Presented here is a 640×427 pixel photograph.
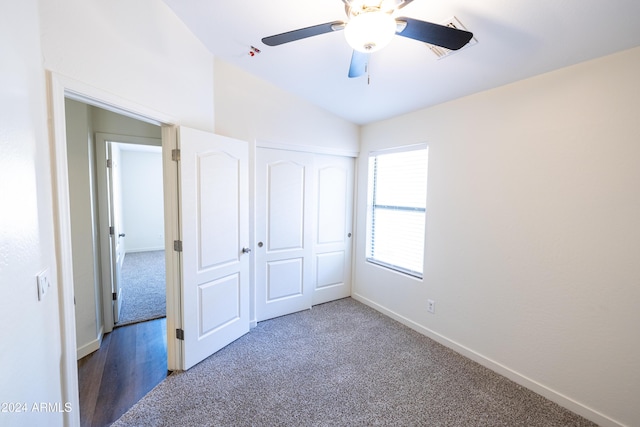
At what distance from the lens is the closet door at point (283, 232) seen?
3062mm

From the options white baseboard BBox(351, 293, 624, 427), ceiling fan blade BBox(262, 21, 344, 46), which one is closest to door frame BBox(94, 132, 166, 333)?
ceiling fan blade BBox(262, 21, 344, 46)

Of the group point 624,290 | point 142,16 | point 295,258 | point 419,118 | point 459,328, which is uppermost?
point 142,16

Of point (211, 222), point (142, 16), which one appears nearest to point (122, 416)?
point (211, 222)

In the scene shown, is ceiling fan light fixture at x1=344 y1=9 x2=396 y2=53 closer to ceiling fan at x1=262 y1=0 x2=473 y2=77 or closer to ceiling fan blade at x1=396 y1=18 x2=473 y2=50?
ceiling fan at x1=262 y1=0 x2=473 y2=77

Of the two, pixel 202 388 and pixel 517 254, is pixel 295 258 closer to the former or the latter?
pixel 202 388

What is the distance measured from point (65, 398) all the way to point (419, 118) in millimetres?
3381

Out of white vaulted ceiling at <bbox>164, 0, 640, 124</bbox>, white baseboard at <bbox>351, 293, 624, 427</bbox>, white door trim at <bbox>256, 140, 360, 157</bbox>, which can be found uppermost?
white vaulted ceiling at <bbox>164, 0, 640, 124</bbox>

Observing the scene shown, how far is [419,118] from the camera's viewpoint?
2895mm

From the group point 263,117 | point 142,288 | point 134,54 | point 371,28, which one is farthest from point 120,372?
point 371,28

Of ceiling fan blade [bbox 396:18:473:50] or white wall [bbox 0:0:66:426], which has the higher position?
ceiling fan blade [bbox 396:18:473:50]

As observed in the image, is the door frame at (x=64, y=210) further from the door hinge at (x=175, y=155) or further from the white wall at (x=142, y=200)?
the white wall at (x=142, y=200)

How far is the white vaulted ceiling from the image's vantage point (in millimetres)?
1505

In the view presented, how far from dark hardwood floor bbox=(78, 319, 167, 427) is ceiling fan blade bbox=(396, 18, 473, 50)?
287 cm

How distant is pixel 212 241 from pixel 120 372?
1290 mm
